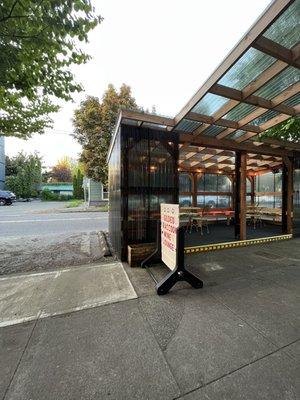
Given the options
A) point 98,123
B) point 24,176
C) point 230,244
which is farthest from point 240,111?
point 24,176

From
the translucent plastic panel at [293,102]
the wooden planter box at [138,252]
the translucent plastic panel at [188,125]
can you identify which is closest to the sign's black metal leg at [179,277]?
the wooden planter box at [138,252]

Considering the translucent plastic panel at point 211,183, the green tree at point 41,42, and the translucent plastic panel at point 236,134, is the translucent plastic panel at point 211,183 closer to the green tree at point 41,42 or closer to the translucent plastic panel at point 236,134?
the translucent plastic panel at point 236,134

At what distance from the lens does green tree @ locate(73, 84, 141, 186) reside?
1563 centimetres

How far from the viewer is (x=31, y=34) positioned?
291cm

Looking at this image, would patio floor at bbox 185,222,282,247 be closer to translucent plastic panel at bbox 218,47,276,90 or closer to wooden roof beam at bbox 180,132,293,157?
wooden roof beam at bbox 180,132,293,157

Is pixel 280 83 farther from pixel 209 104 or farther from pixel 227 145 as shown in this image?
pixel 227 145

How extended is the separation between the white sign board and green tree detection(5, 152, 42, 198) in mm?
35943

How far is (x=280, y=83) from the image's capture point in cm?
384

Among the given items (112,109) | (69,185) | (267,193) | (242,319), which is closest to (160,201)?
(242,319)

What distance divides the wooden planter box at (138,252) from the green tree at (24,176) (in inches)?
1383

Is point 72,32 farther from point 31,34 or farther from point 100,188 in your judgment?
point 100,188

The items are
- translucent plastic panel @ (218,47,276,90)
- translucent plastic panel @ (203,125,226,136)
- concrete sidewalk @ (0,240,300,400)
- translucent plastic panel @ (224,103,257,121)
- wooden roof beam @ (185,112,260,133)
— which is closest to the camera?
concrete sidewalk @ (0,240,300,400)

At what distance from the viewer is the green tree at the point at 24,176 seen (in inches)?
1310

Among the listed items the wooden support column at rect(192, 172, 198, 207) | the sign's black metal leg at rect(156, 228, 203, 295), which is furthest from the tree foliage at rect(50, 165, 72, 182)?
the sign's black metal leg at rect(156, 228, 203, 295)
